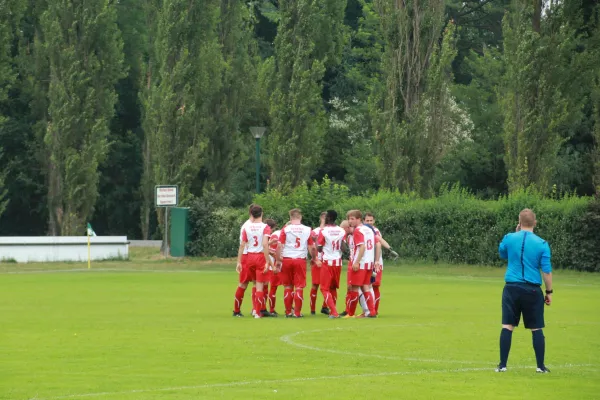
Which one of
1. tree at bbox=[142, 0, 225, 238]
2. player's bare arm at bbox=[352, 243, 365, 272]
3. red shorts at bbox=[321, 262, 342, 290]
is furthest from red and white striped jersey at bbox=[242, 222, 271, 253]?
tree at bbox=[142, 0, 225, 238]

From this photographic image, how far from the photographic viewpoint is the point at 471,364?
49.7 feet

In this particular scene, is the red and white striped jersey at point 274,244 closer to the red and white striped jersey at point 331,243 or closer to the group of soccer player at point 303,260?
the group of soccer player at point 303,260

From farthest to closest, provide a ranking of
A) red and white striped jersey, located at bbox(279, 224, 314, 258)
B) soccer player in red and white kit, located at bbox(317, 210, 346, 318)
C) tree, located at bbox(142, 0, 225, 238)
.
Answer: tree, located at bbox(142, 0, 225, 238), soccer player in red and white kit, located at bbox(317, 210, 346, 318), red and white striped jersey, located at bbox(279, 224, 314, 258)

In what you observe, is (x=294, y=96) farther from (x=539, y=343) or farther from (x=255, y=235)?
(x=539, y=343)

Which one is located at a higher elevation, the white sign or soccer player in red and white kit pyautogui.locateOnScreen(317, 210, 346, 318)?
the white sign

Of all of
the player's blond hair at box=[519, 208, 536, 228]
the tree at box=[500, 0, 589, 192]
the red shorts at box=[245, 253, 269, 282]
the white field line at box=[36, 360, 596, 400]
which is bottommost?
the white field line at box=[36, 360, 596, 400]

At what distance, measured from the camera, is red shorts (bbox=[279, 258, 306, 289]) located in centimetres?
2255

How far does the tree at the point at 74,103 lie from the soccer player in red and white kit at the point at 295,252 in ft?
120

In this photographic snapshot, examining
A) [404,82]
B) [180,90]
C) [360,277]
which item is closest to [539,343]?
[360,277]

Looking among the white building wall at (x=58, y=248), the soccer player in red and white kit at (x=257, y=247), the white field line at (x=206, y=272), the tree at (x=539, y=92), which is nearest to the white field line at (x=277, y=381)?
the soccer player in red and white kit at (x=257, y=247)

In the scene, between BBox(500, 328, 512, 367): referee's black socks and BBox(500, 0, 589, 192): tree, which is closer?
BBox(500, 328, 512, 367): referee's black socks

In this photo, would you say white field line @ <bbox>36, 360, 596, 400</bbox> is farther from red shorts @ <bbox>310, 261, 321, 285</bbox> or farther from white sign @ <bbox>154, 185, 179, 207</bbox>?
white sign @ <bbox>154, 185, 179, 207</bbox>

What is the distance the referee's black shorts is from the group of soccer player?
26.6 feet

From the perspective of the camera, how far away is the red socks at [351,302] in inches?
885
